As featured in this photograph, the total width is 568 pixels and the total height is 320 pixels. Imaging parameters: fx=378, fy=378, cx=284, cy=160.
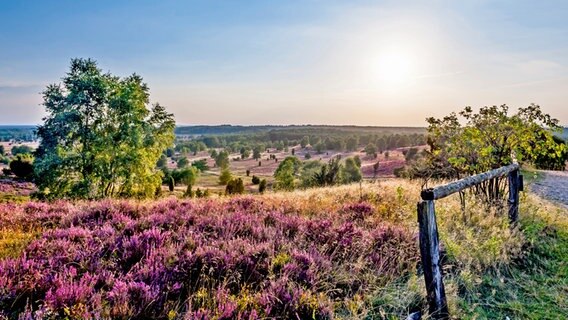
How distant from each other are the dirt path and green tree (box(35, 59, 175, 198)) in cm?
2679

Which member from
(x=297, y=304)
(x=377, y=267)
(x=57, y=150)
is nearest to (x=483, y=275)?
(x=377, y=267)

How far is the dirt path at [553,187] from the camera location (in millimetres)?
15794

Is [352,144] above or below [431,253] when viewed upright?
below

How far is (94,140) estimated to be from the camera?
29.6 metres

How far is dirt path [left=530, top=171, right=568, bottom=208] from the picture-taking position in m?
15.8

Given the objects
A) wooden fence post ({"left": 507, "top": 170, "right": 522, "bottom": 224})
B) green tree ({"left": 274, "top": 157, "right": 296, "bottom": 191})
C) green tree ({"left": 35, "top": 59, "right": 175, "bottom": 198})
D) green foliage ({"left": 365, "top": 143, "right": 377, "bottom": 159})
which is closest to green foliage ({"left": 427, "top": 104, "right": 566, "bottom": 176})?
wooden fence post ({"left": 507, "top": 170, "right": 522, "bottom": 224})

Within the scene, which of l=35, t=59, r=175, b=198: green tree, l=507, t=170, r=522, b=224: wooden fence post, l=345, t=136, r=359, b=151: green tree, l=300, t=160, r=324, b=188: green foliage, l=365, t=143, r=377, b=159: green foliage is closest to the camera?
l=507, t=170, r=522, b=224: wooden fence post

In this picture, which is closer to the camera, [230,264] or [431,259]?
[431,259]

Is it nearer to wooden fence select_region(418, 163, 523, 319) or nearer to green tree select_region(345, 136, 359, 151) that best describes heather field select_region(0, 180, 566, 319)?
wooden fence select_region(418, 163, 523, 319)

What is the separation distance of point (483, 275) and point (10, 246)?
702 cm

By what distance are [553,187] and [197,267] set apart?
20465 millimetres

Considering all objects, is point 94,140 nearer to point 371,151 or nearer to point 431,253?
point 431,253

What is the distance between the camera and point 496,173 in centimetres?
747

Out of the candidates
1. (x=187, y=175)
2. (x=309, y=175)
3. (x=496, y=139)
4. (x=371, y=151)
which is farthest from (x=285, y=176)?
(x=371, y=151)
